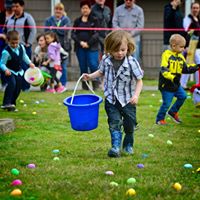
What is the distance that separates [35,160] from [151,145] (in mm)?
1619

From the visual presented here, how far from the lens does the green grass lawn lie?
17.1 feet

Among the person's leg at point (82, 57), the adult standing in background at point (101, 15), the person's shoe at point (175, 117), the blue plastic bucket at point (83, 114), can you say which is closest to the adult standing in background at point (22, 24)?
the person's leg at point (82, 57)

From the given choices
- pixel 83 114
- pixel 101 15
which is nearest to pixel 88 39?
pixel 101 15

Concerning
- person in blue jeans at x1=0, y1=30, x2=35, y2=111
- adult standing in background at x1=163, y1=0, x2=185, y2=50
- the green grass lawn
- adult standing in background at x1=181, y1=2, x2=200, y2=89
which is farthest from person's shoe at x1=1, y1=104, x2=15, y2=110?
adult standing in background at x1=163, y1=0, x2=185, y2=50

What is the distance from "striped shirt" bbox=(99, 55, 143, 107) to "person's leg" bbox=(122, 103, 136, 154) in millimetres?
87

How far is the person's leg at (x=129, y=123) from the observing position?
6777 millimetres

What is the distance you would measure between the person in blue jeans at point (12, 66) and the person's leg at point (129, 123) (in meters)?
3.94

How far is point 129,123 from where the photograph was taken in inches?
269

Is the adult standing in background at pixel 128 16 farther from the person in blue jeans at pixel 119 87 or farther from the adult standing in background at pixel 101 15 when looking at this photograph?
the person in blue jeans at pixel 119 87

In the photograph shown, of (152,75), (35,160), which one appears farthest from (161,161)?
(152,75)

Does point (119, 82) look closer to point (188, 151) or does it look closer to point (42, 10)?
point (188, 151)

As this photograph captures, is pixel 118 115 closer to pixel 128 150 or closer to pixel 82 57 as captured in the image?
pixel 128 150

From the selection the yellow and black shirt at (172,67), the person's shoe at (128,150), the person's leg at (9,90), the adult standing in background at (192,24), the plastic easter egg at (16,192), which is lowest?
the person's shoe at (128,150)

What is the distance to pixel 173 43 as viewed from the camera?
8742 millimetres
